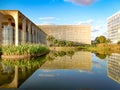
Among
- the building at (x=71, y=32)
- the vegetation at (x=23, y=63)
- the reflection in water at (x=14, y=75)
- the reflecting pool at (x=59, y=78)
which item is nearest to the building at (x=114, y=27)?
the building at (x=71, y=32)

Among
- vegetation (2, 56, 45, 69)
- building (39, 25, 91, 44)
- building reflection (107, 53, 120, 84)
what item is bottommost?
building reflection (107, 53, 120, 84)

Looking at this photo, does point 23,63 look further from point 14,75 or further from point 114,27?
point 114,27

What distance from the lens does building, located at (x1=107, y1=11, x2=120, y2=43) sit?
85869 mm

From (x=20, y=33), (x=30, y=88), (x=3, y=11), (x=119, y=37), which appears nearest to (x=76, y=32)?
(x=119, y=37)

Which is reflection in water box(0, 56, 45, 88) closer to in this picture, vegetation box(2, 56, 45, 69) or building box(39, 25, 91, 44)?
vegetation box(2, 56, 45, 69)

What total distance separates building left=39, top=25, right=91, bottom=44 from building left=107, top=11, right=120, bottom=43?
67.8ft

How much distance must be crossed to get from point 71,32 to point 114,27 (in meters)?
29.6

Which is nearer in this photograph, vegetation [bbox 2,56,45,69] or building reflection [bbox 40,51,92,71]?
building reflection [bbox 40,51,92,71]

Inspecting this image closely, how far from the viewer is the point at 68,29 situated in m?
70.9

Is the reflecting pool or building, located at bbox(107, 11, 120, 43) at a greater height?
building, located at bbox(107, 11, 120, 43)

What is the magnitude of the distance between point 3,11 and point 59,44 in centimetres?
3607

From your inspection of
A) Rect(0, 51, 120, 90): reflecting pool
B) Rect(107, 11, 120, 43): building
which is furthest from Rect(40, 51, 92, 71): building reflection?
Rect(107, 11, 120, 43): building

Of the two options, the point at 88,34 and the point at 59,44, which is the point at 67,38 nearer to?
the point at 88,34

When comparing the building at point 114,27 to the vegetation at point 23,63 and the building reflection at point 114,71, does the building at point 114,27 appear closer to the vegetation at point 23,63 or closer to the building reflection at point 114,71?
the building reflection at point 114,71
